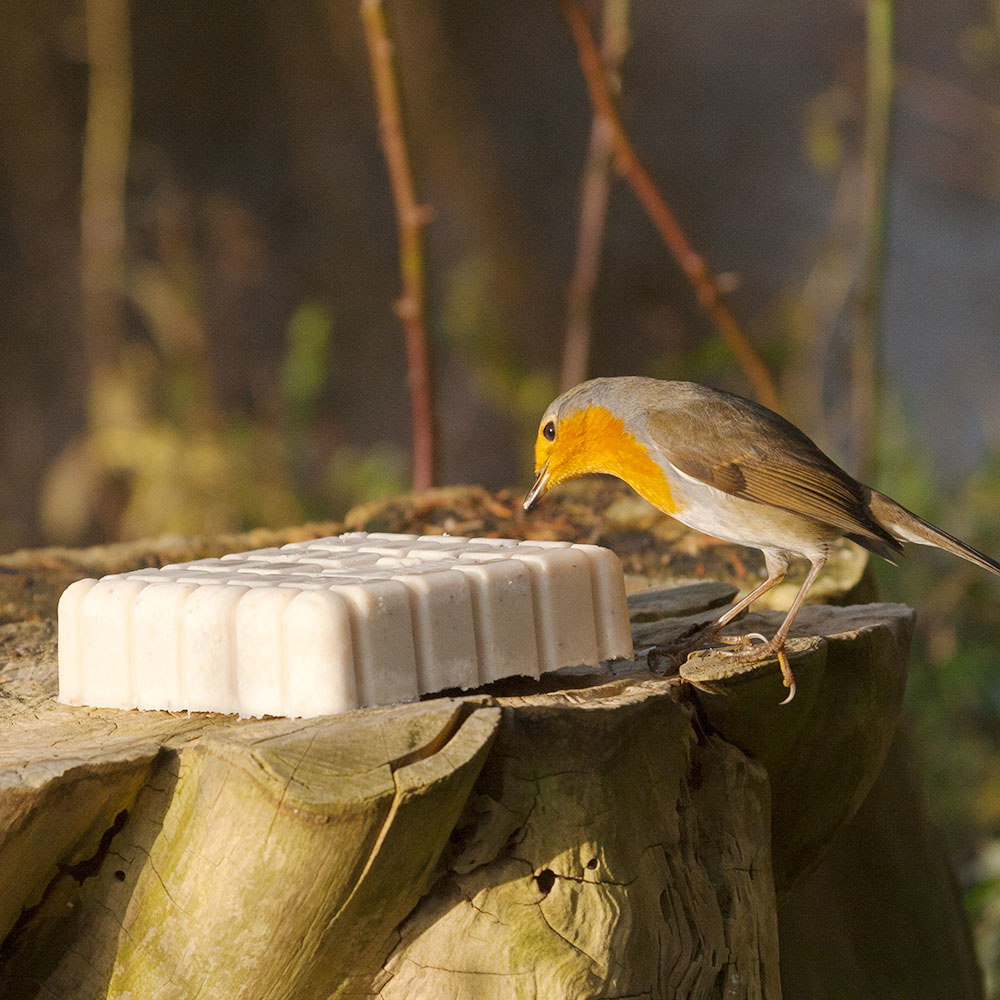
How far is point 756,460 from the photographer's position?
6.21 ft

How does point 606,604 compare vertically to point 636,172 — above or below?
below

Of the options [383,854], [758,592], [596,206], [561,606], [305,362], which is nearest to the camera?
[383,854]

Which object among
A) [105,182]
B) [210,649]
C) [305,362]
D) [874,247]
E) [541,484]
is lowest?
[210,649]

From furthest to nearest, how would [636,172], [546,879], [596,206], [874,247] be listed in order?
[596,206] < [874,247] < [636,172] < [546,879]

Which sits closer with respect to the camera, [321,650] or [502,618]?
[321,650]

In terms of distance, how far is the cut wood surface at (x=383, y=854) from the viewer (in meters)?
1.28

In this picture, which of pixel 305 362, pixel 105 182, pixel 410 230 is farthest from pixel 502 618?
pixel 105 182

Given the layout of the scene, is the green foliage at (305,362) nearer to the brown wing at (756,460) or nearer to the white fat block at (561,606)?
the brown wing at (756,460)

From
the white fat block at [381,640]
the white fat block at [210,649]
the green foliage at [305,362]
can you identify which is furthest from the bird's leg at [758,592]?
the green foliage at [305,362]

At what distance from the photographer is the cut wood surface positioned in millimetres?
1284

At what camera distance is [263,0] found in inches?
269

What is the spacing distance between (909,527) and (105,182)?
496cm

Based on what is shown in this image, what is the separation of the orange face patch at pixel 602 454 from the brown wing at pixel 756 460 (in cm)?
5

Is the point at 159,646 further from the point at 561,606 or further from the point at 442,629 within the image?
the point at 561,606
